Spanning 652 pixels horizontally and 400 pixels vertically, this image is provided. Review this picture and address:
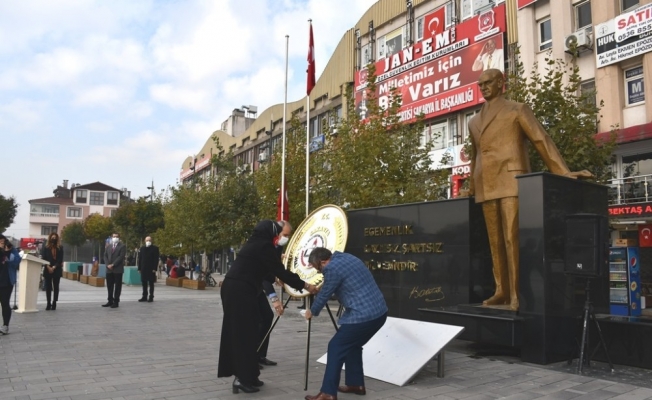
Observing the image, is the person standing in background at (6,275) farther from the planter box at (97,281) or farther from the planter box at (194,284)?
the planter box at (97,281)

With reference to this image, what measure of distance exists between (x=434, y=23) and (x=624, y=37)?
1052 centimetres

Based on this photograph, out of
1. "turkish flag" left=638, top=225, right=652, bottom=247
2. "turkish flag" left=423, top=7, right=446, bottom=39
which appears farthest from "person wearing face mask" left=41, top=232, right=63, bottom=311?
"turkish flag" left=423, top=7, right=446, bottom=39

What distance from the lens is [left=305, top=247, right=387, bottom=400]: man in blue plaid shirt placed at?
5328mm

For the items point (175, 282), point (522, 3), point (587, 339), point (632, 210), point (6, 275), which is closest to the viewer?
point (587, 339)

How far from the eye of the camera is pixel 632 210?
66.7ft

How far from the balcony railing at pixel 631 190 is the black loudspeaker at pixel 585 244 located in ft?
50.4

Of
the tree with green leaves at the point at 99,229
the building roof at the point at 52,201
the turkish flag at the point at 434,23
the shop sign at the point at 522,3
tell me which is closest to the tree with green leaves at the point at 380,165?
the shop sign at the point at 522,3

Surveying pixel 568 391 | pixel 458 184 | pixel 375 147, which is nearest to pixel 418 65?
pixel 458 184

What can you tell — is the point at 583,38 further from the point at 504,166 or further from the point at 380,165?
the point at 504,166

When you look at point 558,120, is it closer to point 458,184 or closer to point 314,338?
point 314,338

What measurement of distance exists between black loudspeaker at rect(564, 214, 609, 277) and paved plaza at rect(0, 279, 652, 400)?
1257 mm

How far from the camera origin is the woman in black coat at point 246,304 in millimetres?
5738

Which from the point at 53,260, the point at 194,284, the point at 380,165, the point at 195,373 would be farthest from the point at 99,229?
the point at 195,373

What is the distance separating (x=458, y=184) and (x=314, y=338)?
18.3 m
